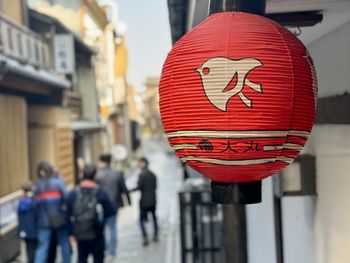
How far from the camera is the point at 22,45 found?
35.9ft

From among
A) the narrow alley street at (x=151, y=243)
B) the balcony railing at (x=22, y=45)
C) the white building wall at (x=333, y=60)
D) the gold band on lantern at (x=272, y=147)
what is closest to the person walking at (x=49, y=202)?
the narrow alley street at (x=151, y=243)

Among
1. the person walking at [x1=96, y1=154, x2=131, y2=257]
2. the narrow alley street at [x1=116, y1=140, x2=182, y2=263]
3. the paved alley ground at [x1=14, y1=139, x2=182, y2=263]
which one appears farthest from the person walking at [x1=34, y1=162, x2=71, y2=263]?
the narrow alley street at [x1=116, y1=140, x2=182, y2=263]

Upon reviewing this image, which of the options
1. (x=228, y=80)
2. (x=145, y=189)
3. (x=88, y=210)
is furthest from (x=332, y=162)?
(x=145, y=189)

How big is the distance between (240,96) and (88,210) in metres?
5.25

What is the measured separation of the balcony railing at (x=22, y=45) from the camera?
31.8 ft

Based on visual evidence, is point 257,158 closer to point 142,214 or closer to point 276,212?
point 276,212

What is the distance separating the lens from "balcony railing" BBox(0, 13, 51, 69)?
9.70m

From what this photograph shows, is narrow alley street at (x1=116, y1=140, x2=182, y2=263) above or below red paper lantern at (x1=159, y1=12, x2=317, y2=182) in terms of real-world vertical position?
below

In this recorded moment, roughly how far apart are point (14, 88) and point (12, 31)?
4.40ft

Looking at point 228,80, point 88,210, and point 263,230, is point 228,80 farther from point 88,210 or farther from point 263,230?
point 88,210

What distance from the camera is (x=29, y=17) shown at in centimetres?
1315

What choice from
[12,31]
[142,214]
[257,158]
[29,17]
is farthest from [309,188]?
[29,17]

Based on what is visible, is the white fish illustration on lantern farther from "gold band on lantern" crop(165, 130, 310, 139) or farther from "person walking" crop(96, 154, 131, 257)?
"person walking" crop(96, 154, 131, 257)

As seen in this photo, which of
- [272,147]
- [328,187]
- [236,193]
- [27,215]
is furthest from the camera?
[27,215]
